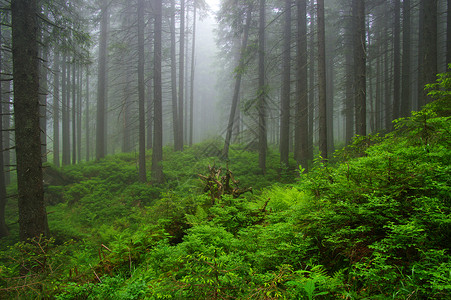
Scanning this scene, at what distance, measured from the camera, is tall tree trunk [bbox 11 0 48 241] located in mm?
5027

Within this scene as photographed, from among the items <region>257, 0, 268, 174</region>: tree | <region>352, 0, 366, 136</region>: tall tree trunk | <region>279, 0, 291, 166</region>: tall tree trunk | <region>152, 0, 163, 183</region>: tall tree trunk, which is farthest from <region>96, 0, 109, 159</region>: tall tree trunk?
<region>352, 0, 366, 136</region>: tall tree trunk

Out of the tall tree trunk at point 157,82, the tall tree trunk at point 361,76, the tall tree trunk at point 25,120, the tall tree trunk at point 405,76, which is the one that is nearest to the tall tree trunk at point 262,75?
the tall tree trunk at point 361,76

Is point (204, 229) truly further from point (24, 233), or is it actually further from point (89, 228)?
point (89, 228)

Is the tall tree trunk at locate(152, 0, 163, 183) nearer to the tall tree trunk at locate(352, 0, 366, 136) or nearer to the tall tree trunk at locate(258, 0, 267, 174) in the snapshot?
the tall tree trunk at locate(258, 0, 267, 174)

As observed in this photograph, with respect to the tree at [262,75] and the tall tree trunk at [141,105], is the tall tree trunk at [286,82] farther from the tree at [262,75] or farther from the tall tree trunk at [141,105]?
the tall tree trunk at [141,105]

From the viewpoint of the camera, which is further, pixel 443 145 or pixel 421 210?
pixel 443 145

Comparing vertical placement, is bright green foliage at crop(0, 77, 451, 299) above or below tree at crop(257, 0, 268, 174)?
below

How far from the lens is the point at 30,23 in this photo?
5.19m

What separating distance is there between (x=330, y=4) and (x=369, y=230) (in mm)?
24566

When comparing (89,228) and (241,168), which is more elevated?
(241,168)

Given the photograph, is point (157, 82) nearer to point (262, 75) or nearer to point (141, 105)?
point (141, 105)

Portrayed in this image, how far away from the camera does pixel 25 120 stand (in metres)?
5.08

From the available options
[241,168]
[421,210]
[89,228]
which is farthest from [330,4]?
[89,228]

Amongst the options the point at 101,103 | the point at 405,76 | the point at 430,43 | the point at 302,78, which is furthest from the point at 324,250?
the point at 101,103
